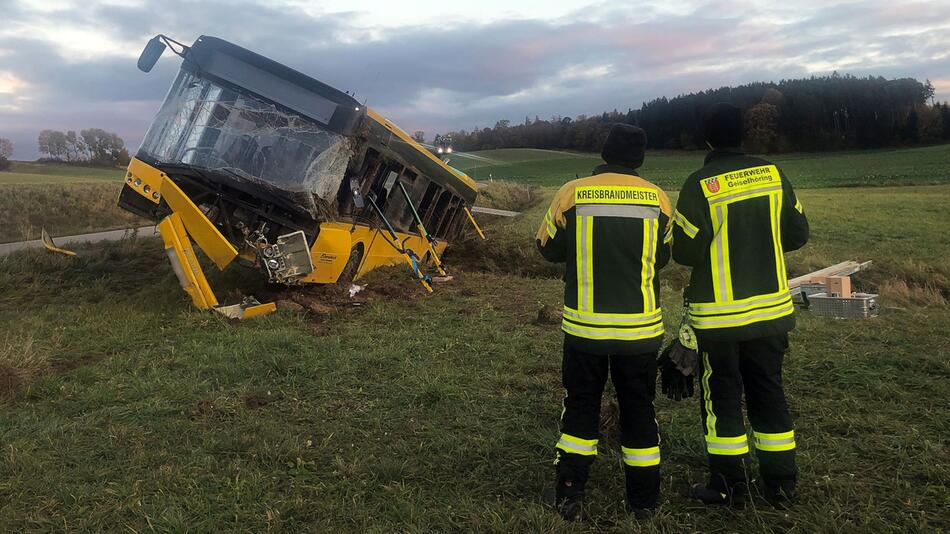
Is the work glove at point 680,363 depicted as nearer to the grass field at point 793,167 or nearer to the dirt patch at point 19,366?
the dirt patch at point 19,366

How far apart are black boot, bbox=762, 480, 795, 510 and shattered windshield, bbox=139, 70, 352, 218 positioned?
18.1 ft

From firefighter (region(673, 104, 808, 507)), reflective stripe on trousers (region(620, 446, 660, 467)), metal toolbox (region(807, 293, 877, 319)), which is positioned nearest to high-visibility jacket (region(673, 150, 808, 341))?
firefighter (region(673, 104, 808, 507))

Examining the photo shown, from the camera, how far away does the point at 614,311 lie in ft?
9.21

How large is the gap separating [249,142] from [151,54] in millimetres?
1422

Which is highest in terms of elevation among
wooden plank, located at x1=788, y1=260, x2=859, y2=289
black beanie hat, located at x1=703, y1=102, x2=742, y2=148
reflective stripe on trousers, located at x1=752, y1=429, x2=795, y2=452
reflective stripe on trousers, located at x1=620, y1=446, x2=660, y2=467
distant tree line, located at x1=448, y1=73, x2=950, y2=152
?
distant tree line, located at x1=448, y1=73, x2=950, y2=152

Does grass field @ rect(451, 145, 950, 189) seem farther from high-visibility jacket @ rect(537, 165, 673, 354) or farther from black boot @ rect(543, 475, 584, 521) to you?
black boot @ rect(543, 475, 584, 521)

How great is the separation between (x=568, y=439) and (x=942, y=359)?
3.66m

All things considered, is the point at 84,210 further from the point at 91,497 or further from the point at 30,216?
the point at 91,497

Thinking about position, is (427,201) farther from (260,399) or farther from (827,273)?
(827,273)

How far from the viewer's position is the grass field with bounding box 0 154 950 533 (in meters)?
2.93

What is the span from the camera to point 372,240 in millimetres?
8391

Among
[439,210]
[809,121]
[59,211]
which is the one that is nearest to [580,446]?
[439,210]

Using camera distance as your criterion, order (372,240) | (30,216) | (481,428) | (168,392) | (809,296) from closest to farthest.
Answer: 1. (481,428)
2. (168,392)
3. (809,296)
4. (372,240)
5. (30,216)

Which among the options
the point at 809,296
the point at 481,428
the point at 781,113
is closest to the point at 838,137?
the point at 781,113
